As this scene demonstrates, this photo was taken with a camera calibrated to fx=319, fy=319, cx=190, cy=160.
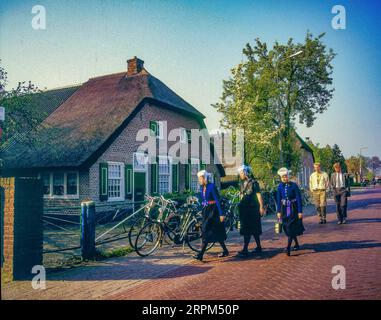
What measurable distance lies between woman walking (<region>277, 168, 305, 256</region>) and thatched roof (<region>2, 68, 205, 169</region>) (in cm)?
954

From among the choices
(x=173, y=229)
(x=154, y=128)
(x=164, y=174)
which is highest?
(x=154, y=128)

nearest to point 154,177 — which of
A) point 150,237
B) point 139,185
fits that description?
point 139,185

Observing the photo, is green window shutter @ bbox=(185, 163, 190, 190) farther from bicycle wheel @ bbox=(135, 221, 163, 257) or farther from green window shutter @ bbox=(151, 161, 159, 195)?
bicycle wheel @ bbox=(135, 221, 163, 257)

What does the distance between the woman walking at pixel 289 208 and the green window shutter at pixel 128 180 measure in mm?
10126

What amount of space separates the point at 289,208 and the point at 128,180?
10480 millimetres

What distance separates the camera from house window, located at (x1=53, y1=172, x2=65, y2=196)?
602 inches

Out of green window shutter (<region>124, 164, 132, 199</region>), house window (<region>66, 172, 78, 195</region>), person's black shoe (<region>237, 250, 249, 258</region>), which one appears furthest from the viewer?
green window shutter (<region>124, 164, 132, 199</region>)

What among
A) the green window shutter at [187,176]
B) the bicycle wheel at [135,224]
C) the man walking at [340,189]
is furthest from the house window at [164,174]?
the man walking at [340,189]

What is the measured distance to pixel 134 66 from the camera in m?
20.5

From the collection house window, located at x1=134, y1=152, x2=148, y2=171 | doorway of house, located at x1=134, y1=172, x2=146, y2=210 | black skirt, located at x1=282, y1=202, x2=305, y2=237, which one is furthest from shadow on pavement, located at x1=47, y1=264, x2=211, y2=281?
house window, located at x1=134, y1=152, x2=148, y2=171

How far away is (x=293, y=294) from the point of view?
183 inches

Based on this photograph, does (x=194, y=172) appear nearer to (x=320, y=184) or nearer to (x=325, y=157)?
(x=320, y=184)

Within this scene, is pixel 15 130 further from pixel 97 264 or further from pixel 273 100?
pixel 273 100

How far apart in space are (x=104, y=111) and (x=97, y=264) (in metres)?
11.8
